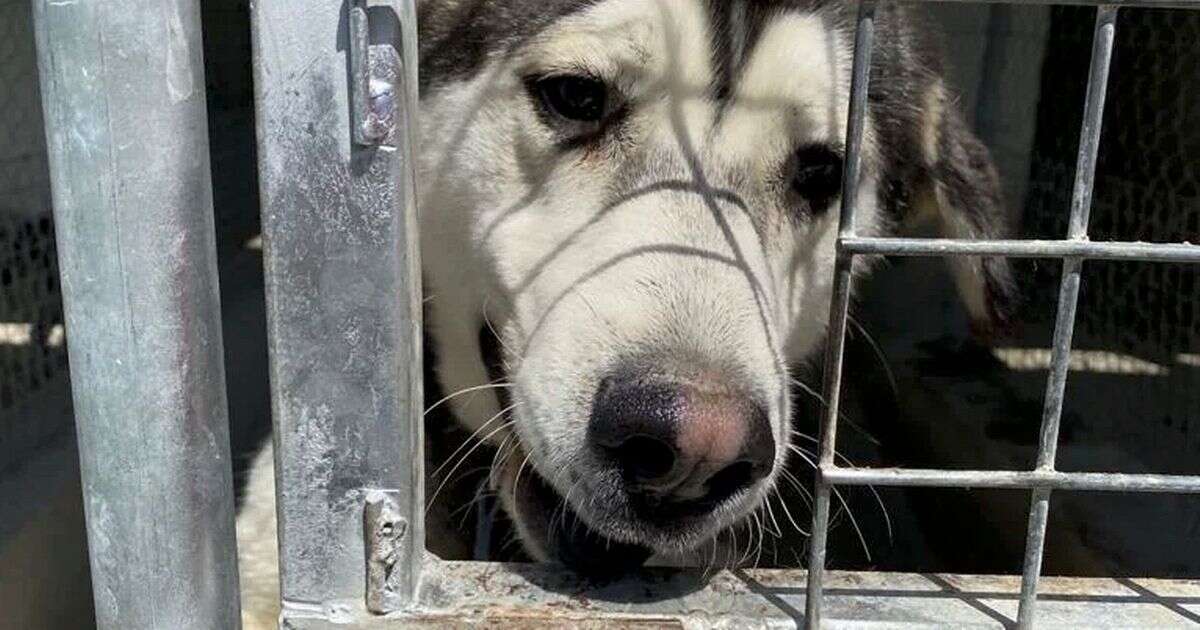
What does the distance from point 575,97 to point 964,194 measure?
2.95 feet

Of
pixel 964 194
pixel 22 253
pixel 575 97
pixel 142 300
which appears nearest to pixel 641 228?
pixel 575 97

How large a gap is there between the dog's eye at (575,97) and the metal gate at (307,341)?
674 millimetres

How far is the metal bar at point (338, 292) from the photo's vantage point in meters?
0.96

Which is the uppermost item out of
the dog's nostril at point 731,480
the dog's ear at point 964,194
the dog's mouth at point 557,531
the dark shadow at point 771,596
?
the dog's ear at point 964,194

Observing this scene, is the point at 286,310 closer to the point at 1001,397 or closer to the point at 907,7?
the point at 907,7

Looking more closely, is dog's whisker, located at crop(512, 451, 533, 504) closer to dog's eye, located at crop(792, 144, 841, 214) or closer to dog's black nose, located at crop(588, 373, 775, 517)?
dog's black nose, located at crop(588, 373, 775, 517)

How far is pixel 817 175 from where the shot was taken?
186cm

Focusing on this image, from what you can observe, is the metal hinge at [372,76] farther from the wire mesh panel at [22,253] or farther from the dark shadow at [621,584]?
the wire mesh panel at [22,253]

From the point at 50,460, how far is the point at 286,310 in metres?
1.12

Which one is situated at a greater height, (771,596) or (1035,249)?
(1035,249)

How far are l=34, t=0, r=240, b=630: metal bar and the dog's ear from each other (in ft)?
5.10

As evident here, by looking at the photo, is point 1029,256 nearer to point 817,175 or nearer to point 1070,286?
A: point 1070,286

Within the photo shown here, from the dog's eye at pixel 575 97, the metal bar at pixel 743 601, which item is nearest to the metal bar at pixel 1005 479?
the metal bar at pixel 743 601

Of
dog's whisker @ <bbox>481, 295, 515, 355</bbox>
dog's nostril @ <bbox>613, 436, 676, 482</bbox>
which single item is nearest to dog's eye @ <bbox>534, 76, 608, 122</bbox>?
dog's whisker @ <bbox>481, 295, 515, 355</bbox>
